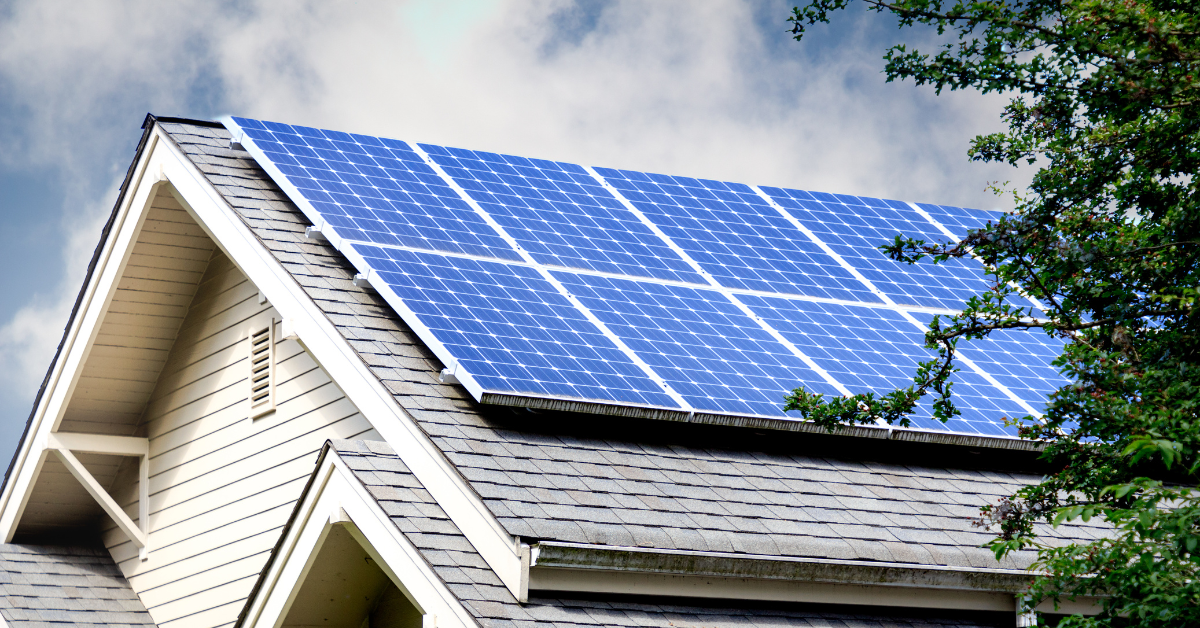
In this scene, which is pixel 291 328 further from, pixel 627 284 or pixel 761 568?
pixel 761 568

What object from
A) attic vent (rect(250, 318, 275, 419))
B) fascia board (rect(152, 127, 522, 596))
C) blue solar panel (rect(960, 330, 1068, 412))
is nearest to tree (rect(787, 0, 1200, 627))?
fascia board (rect(152, 127, 522, 596))

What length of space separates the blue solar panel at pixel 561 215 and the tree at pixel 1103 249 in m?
5.01

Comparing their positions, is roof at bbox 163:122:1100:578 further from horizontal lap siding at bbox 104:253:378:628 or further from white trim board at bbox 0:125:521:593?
horizontal lap siding at bbox 104:253:378:628

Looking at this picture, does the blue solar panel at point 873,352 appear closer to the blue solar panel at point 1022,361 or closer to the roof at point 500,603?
the blue solar panel at point 1022,361

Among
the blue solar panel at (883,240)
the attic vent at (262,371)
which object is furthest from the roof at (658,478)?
the blue solar panel at (883,240)

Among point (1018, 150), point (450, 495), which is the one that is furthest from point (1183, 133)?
point (450, 495)

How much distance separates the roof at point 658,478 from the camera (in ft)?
27.0

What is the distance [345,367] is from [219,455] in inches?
141

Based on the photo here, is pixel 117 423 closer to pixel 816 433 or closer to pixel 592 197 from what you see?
pixel 592 197

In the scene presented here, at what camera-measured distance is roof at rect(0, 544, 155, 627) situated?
12.3 meters

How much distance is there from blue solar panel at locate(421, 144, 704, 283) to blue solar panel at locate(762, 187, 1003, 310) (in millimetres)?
2517

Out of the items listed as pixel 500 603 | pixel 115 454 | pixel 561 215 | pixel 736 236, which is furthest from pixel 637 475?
pixel 115 454

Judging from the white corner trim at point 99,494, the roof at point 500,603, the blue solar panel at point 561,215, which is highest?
the blue solar panel at point 561,215

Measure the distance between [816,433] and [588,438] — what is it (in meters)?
2.14
